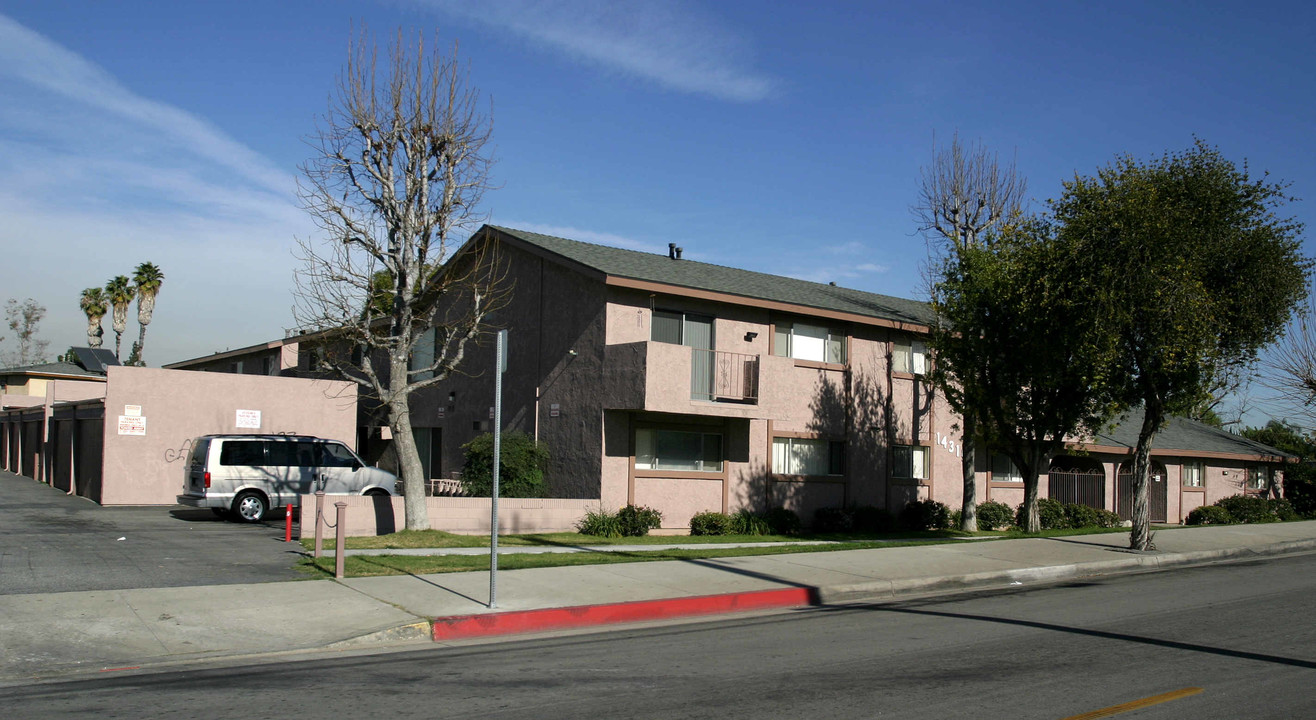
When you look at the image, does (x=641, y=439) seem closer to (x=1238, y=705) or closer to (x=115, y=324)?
(x=1238, y=705)

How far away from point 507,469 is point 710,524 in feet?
15.1

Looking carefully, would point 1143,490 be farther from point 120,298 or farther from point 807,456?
point 120,298

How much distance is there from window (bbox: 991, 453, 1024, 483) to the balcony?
1063 centimetres

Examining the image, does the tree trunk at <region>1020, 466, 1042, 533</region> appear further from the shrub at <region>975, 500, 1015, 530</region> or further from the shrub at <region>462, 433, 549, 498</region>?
the shrub at <region>462, 433, 549, 498</region>

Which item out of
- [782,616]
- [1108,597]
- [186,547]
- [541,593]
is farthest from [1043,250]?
[186,547]

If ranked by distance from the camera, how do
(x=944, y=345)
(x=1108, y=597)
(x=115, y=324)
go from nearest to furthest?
1. (x=1108, y=597)
2. (x=944, y=345)
3. (x=115, y=324)

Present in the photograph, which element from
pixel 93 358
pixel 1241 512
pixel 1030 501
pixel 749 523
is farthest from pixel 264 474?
pixel 93 358

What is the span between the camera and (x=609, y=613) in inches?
447

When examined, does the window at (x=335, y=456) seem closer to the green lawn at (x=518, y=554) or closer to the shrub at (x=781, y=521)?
the green lawn at (x=518, y=554)

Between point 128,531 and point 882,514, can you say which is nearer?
point 128,531

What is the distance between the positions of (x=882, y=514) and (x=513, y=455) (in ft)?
31.9

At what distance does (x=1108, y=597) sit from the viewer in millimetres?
13320

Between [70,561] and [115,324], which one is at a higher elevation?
[115,324]

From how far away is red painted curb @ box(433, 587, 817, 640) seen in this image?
10367 mm
